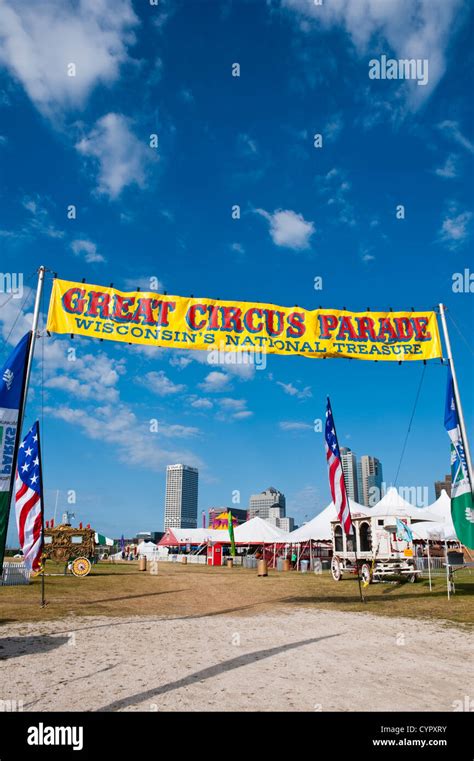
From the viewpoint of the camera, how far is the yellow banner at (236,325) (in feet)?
41.8

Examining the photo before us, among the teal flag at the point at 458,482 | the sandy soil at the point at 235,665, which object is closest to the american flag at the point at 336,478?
the teal flag at the point at 458,482

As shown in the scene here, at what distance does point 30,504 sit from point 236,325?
7.30m

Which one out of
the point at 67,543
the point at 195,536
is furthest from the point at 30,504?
the point at 195,536

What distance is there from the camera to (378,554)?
23.5 m

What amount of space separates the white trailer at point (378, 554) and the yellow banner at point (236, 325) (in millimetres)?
10356

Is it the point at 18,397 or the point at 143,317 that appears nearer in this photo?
the point at 18,397

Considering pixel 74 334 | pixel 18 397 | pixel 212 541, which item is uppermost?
pixel 74 334

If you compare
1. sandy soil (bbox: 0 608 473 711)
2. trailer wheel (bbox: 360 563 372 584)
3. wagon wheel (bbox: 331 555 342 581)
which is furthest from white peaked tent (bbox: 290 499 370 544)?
sandy soil (bbox: 0 608 473 711)

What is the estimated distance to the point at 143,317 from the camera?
43.2ft

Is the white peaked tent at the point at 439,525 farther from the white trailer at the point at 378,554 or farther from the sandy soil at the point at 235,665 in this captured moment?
the sandy soil at the point at 235,665
